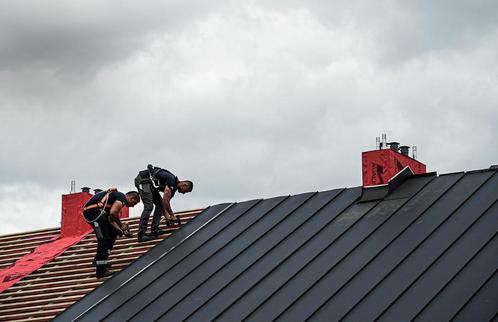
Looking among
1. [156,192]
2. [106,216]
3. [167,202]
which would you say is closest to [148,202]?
[156,192]

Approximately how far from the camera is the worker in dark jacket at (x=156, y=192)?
19.4m

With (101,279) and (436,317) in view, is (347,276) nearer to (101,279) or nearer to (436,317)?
(436,317)

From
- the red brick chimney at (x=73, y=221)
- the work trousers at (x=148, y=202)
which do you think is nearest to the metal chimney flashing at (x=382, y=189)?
the work trousers at (x=148, y=202)

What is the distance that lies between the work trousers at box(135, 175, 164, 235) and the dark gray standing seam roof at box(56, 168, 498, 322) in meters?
0.72

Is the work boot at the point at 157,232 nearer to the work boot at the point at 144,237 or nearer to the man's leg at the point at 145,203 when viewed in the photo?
the work boot at the point at 144,237

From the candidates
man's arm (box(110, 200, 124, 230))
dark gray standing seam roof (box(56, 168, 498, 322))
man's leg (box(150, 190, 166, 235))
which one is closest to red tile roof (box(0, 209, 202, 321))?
man's leg (box(150, 190, 166, 235))

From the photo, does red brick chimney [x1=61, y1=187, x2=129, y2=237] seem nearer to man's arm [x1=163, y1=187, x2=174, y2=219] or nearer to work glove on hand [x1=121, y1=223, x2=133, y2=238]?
work glove on hand [x1=121, y1=223, x2=133, y2=238]

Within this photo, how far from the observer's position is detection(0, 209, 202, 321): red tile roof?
17.8 m

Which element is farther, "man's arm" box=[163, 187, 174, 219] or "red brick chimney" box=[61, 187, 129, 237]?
"red brick chimney" box=[61, 187, 129, 237]

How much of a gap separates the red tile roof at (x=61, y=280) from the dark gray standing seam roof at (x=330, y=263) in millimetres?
545

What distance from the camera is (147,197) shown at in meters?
19.6

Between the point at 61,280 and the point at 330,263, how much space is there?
5974 mm

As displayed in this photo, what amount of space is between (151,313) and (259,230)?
2750mm

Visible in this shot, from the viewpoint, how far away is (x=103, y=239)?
18.7 metres
